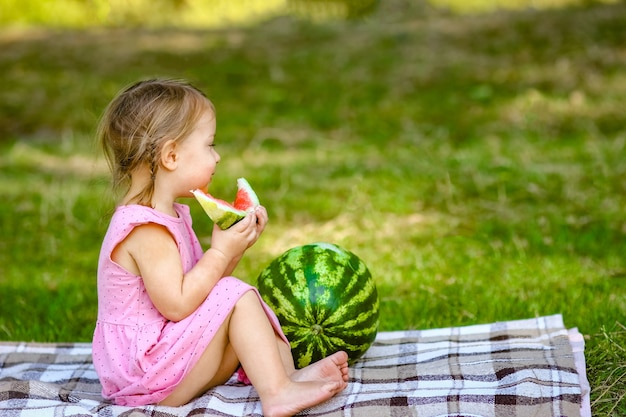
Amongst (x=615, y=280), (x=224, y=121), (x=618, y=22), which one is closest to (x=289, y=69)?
(x=224, y=121)

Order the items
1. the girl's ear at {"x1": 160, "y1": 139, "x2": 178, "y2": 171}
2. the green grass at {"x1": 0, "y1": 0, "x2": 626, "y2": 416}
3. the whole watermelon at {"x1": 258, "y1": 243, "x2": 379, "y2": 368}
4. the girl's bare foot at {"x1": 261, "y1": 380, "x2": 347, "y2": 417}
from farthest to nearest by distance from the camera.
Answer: the green grass at {"x1": 0, "y1": 0, "x2": 626, "y2": 416}, the whole watermelon at {"x1": 258, "y1": 243, "x2": 379, "y2": 368}, the girl's ear at {"x1": 160, "y1": 139, "x2": 178, "y2": 171}, the girl's bare foot at {"x1": 261, "y1": 380, "x2": 347, "y2": 417}

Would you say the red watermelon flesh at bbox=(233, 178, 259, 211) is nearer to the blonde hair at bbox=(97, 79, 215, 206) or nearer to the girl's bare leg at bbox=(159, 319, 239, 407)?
the blonde hair at bbox=(97, 79, 215, 206)

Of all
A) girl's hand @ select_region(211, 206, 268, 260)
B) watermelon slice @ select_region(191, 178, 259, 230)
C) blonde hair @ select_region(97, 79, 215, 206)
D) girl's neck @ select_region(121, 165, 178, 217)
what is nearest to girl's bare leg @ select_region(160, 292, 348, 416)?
girl's hand @ select_region(211, 206, 268, 260)

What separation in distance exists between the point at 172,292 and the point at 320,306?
0.65 m

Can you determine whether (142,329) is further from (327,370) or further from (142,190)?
(327,370)

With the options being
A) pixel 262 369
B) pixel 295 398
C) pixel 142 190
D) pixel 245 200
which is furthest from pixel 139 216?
pixel 295 398

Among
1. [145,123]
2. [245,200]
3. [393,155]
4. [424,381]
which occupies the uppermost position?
[145,123]

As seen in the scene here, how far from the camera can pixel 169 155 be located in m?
3.49

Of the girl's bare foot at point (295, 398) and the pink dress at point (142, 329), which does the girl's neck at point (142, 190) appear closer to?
the pink dress at point (142, 329)

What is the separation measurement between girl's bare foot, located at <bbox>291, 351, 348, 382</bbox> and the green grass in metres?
1.01

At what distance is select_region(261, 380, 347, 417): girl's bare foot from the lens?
3238mm

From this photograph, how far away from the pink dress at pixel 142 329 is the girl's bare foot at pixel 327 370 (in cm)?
21

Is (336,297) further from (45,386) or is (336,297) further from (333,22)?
(333,22)

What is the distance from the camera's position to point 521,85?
962 centimetres
